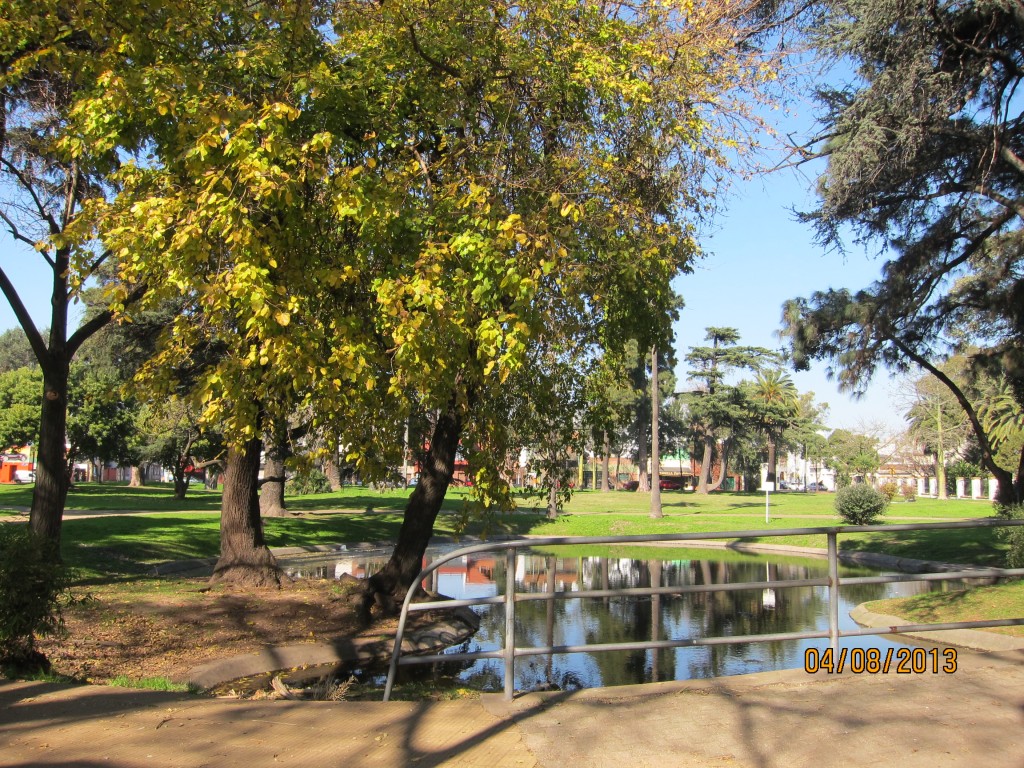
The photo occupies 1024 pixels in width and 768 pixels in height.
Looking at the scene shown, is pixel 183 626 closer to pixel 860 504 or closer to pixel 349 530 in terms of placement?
pixel 349 530

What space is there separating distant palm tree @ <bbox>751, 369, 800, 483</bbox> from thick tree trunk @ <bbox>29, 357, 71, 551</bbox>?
56.7 meters

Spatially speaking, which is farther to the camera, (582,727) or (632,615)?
(632,615)

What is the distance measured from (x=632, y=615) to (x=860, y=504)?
18.3 meters

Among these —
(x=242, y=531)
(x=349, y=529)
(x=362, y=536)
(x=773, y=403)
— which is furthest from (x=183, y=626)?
(x=773, y=403)

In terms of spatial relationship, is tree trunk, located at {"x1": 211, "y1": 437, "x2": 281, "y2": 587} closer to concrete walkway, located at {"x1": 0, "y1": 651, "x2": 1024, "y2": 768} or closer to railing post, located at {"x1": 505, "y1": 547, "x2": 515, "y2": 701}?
concrete walkway, located at {"x1": 0, "y1": 651, "x2": 1024, "y2": 768}

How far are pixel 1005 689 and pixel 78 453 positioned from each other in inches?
1967

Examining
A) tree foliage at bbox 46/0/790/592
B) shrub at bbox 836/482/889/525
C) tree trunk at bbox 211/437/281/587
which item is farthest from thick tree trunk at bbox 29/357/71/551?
shrub at bbox 836/482/889/525

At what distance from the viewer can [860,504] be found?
30.0 m

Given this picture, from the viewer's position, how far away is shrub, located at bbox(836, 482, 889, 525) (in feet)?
98.1

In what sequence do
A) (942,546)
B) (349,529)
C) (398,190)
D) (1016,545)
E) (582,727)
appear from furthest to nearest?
(349,529), (942,546), (1016,545), (398,190), (582,727)

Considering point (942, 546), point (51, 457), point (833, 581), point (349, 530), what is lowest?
point (349, 530)

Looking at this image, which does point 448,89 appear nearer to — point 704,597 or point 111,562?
point 704,597

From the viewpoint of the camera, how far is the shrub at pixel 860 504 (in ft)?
98.1

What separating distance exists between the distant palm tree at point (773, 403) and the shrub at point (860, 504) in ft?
109
